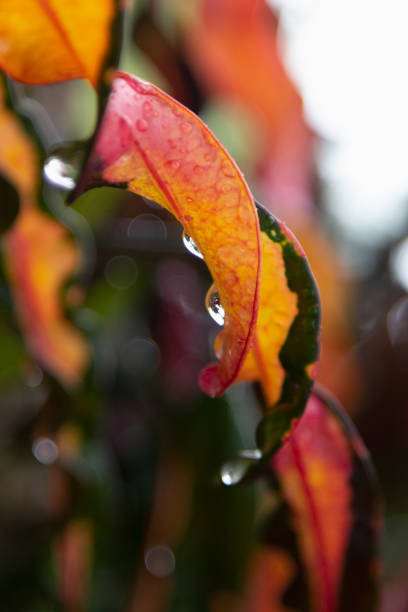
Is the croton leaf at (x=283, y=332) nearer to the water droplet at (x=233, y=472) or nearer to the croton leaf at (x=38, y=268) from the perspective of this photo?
the water droplet at (x=233, y=472)

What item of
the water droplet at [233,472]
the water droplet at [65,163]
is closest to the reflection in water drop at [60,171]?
the water droplet at [65,163]

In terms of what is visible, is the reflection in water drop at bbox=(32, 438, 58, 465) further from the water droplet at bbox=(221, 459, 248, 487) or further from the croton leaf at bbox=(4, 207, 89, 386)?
the water droplet at bbox=(221, 459, 248, 487)

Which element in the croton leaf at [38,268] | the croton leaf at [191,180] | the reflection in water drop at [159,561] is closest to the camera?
the croton leaf at [191,180]

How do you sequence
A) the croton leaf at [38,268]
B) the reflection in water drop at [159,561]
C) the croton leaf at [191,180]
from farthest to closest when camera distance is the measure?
the reflection in water drop at [159,561] < the croton leaf at [38,268] < the croton leaf at [191,180]

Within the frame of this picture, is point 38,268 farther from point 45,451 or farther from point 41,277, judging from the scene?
point 45,451

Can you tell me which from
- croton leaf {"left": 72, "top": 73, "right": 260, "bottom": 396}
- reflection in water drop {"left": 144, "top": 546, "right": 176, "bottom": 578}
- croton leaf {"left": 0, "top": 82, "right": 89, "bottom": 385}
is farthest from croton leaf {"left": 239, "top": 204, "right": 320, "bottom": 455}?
reflection in water drop {"left": 144, "top": 546, "right": 176, "bottom": 578}

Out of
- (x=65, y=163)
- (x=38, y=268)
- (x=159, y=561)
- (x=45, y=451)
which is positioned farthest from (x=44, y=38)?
(x=159, y=561)

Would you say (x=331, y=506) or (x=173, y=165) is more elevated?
(x=173, y=165)

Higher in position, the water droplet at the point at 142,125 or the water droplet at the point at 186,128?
the water droplet at the point at 186,128
